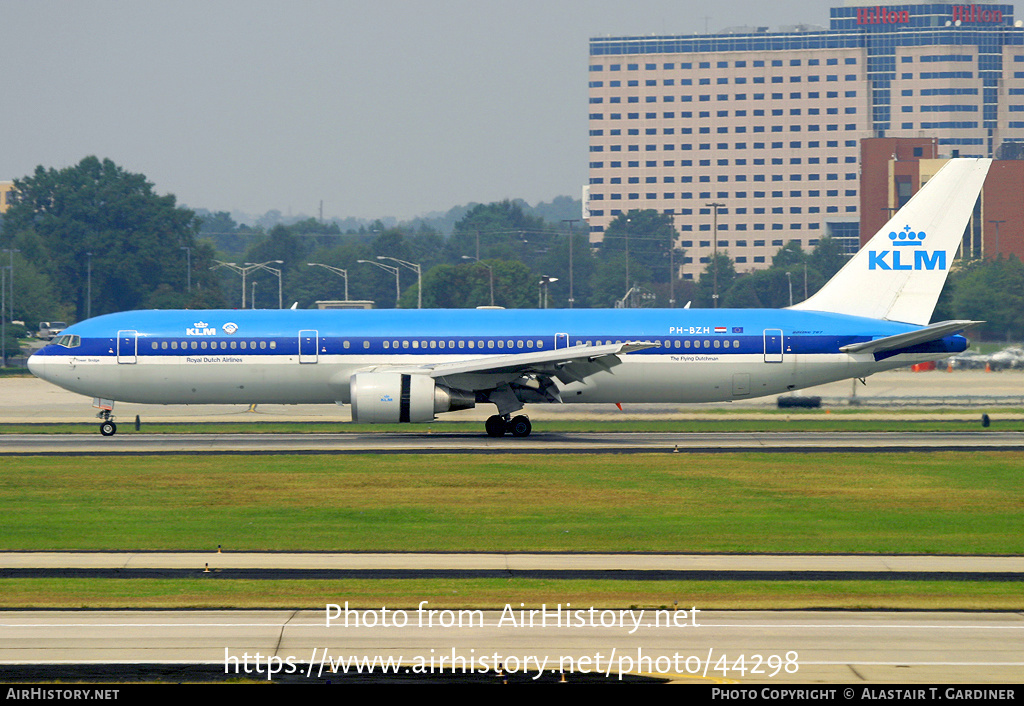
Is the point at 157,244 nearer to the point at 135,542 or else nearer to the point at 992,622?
the point at 135,542

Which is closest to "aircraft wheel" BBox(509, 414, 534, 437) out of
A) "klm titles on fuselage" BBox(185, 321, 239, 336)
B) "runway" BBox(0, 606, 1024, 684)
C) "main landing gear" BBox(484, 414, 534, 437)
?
"main landing gear" BBox(484, 414, 534, 437)

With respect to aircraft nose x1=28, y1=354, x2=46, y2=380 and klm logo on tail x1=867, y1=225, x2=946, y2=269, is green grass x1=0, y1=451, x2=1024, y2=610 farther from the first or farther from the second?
klm logo on tail x1=867, y1=225, x2=946, y2=269

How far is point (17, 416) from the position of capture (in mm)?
56656

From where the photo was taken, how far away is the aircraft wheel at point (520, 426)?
44.0 meters

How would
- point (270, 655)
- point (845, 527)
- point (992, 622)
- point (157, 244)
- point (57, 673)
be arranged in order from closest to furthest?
point (57, 673)
point (270, 655)
point (992, 622)
point (845, 527)
point (157, 244)

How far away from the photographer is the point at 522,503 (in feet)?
93.8

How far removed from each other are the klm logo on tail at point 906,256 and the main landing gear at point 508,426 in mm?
16180

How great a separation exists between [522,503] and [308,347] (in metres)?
18.1

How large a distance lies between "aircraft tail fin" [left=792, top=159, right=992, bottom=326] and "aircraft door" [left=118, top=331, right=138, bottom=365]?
27.5 m

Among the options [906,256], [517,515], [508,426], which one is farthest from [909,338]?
[517,515]

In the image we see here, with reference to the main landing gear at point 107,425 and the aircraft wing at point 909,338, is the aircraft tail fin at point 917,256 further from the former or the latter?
the main landing gear at point 107,425

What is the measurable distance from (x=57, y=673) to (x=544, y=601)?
25.0 ft

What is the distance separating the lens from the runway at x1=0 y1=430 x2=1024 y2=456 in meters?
39.5
